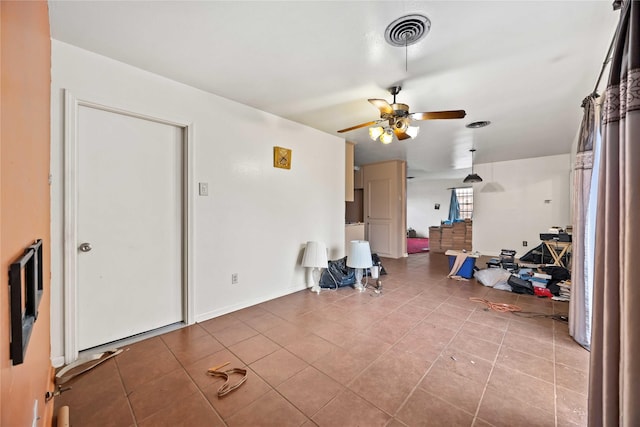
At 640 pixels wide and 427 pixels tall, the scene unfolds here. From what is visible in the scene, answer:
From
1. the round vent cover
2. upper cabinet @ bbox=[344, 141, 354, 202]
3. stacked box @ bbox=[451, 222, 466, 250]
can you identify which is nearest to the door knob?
the round vent cover

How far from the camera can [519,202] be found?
21.0 feet

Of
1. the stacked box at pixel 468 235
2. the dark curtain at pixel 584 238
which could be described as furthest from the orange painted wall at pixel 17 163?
the stacked box at pixel 468 235

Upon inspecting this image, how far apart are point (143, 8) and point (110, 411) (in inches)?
95.8

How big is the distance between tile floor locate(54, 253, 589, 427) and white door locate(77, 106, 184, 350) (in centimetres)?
33

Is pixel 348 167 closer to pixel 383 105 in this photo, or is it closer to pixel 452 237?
pixel 383 105

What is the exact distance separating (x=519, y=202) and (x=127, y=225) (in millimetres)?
7810

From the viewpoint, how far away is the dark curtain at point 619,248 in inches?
33.2

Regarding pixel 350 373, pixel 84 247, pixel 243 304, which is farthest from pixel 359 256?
pixel 84 247

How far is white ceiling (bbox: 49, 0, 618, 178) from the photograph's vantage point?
1617 mm

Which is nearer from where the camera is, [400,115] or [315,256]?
[400,115]

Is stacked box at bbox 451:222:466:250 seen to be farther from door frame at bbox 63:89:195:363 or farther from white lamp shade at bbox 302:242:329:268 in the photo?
door frame at bbox 63:89:195:363

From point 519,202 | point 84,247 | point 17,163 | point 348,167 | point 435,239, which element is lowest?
point 435,239

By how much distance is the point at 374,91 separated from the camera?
2.67 metres

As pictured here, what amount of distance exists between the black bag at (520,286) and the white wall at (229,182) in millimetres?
2748
